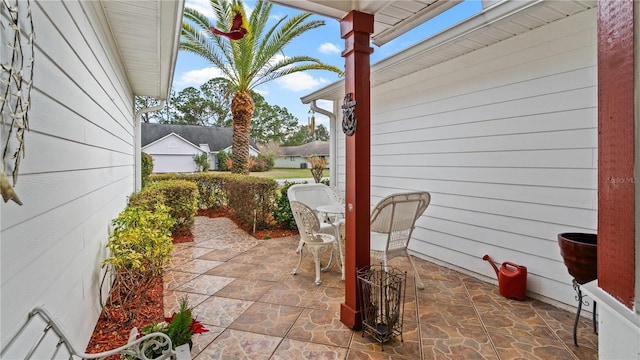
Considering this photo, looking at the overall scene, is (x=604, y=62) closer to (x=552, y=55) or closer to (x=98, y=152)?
(x=552, y=55)

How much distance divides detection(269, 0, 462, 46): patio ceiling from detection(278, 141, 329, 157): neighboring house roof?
1908cm

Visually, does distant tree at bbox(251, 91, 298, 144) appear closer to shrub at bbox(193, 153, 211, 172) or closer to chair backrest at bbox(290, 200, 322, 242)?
shrub at bbox(193, 153, 211, 172)

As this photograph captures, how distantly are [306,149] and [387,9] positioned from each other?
22.3 m

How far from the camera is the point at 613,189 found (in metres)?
0.95

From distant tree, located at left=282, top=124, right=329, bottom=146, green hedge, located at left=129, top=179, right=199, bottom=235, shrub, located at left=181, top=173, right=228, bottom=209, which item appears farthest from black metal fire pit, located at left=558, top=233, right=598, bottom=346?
distant tree, located at left=282, top=124, right=329, bottom=146

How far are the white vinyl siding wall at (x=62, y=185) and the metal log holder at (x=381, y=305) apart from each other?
1.92 metres

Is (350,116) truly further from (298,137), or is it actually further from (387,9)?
(298,137)

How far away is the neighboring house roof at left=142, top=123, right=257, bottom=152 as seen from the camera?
19994 mm

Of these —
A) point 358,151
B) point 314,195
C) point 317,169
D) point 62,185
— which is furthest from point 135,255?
point 317,169

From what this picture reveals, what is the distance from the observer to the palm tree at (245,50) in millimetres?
6816

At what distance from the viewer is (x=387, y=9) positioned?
2.69m

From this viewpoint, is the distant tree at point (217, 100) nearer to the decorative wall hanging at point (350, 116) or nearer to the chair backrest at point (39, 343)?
the decorative wall hanging at point (350, 116)

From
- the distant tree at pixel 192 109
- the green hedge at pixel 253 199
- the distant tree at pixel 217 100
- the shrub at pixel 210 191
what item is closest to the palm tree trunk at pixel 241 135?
the shrub at pixel 210 191

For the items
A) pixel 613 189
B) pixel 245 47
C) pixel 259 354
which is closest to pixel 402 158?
pixel 259 354
